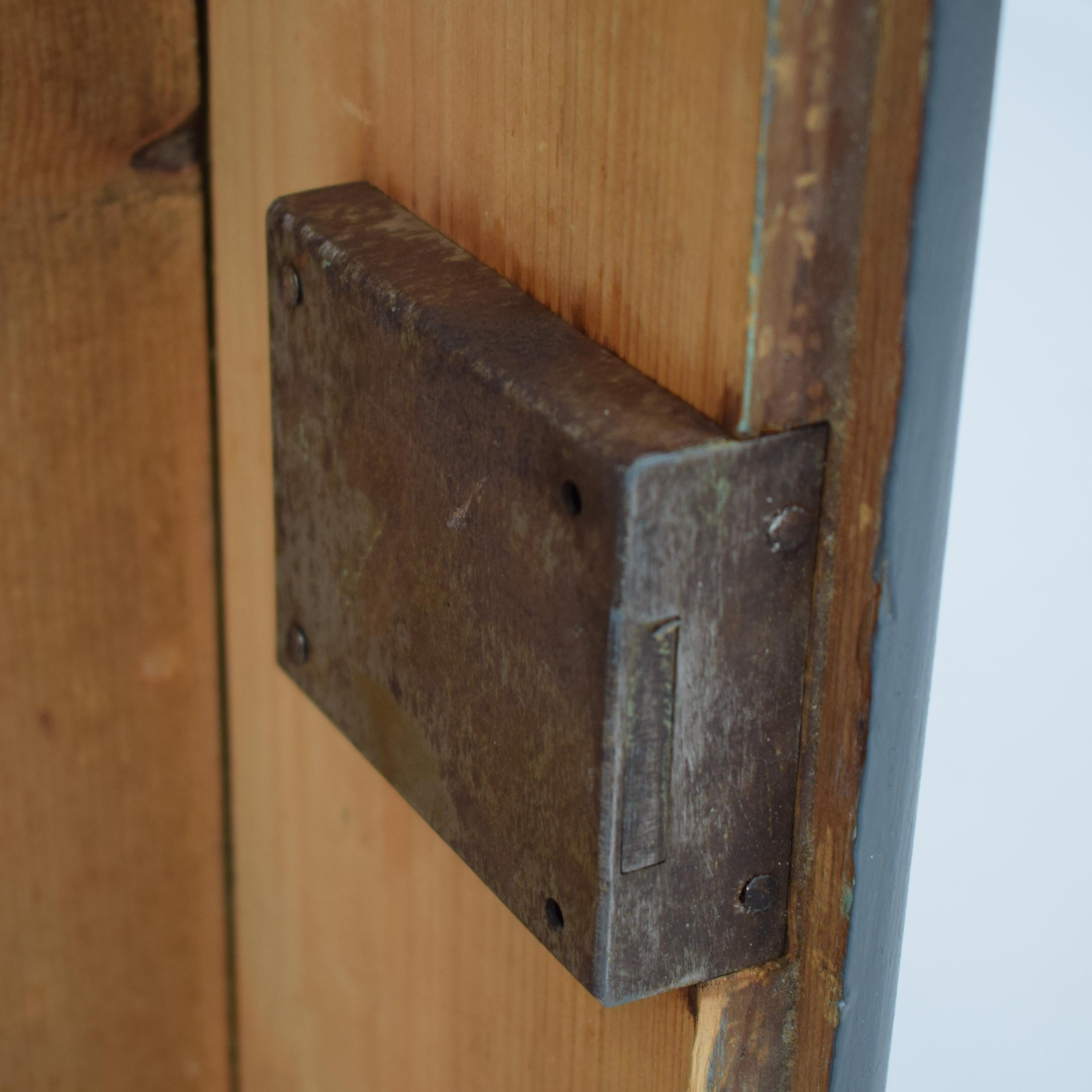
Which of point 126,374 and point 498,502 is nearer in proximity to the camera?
point 498,502

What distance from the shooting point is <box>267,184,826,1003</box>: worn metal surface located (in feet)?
1.24

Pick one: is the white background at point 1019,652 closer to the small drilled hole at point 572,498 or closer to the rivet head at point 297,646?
the small drilled hole at point 572,498

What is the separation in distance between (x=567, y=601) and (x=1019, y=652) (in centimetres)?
13

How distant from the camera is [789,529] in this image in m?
0.39

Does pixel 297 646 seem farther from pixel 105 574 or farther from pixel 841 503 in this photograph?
pixel 841 503

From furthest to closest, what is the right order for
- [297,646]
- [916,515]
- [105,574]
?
[105,574] < [297,646] < [916,515]

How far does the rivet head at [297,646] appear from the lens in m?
0.58

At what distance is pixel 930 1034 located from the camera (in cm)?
45

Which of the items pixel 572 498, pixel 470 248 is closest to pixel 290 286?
pixel 470 248

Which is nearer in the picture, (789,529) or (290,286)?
(789,529)

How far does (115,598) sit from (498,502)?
0.35 meters

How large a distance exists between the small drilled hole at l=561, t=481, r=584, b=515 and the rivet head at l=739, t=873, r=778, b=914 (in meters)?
0.12

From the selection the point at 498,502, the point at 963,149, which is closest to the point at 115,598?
the point at 498,502

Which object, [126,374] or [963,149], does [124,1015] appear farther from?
[963,149]
